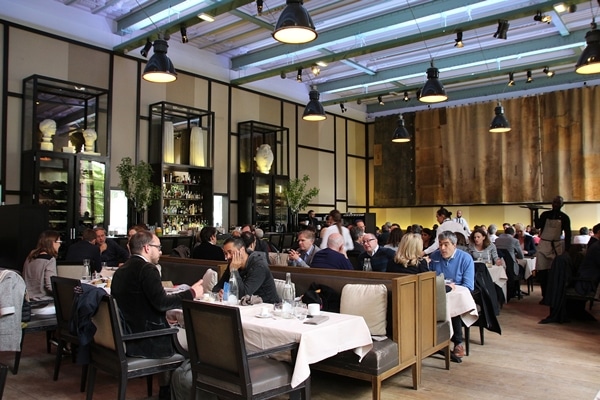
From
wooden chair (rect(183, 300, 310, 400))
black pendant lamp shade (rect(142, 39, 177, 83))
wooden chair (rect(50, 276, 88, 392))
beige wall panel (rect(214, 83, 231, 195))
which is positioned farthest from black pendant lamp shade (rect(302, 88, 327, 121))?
wooden chair (rect(183, 300, 310, 400))

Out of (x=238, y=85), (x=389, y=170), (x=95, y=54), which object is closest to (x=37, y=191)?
(x=95, y=54)

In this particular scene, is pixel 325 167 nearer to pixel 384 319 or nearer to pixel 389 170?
pixel 389 170

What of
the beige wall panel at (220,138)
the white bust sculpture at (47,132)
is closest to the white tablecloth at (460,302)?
the white bust sculpture at (47,132)

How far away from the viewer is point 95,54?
985 centimetres

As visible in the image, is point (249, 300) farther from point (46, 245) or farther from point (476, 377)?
point (46, 245)

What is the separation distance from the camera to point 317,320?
139 inches

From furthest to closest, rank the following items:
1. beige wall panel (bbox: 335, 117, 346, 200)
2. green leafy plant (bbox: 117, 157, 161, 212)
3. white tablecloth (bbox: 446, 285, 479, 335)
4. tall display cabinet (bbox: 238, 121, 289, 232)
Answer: beige wall panel (bbox: 335, 117, 346, 200)
tall display cabinet (bbox: 238, 121, 289, 232)
green leafy plant (bbox: 117, 157, 161, 212)
white tablecloth (bbox: 446, 285, 479, 335)

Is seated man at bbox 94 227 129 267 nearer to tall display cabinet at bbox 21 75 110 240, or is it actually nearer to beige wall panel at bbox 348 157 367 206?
tall display cabinet at bbox 21 75 110 240

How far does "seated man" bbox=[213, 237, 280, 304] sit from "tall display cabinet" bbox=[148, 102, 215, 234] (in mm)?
5990

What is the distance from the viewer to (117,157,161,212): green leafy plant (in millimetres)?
9500

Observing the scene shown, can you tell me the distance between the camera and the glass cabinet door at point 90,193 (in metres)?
8.81

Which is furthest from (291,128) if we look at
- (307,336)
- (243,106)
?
(307,336)

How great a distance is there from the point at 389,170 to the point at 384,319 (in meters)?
12.6

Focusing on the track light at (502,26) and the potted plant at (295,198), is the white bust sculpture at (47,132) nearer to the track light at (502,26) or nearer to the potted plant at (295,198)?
the potted plant at (295,198)
